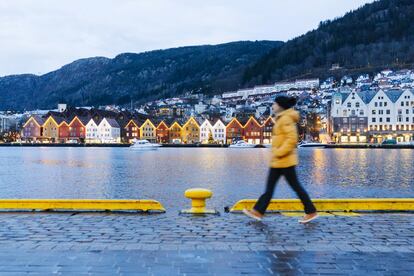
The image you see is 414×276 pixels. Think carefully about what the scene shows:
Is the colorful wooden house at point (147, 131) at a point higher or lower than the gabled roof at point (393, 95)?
lower

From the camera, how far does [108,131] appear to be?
154750 millimetres

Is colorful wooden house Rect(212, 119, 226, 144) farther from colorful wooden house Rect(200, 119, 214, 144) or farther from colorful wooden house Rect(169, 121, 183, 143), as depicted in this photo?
colorful wooden house Rect(169, 121, 183, 143)

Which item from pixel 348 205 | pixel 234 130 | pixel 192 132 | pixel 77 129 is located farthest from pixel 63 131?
pixel 348 205

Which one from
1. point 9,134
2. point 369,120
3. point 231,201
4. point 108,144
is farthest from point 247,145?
point 231,201

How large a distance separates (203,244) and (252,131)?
139011mm

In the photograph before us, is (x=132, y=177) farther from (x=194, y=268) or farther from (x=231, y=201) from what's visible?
(x=194, y=268)

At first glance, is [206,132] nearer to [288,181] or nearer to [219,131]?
[219,131]

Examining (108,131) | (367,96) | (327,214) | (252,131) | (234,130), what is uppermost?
(367,96)

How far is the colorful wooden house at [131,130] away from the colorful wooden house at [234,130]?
90.1 feet

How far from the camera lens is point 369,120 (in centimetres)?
11862

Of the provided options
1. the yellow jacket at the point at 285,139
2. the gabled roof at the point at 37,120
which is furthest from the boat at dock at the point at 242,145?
the yellow jacket at the point at 285,139

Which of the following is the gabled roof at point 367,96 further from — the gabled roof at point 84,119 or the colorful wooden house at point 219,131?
the gabled roof at point 84,119

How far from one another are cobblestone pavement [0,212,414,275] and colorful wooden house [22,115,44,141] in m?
158

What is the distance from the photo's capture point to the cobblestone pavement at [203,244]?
6355 mm
